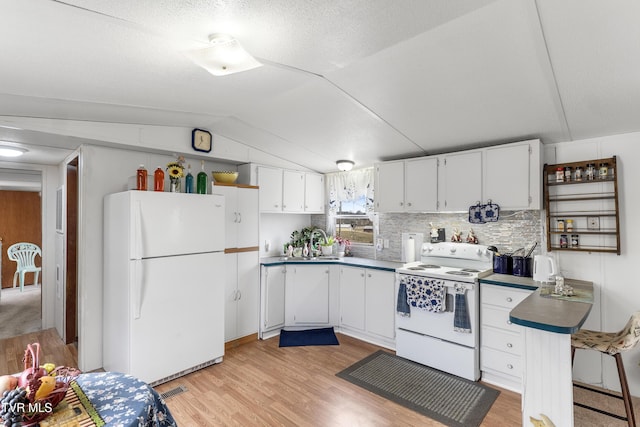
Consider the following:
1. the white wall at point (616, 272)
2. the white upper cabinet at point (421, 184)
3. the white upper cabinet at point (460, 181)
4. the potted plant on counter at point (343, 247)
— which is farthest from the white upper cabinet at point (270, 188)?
the white wall at point (616, 272)

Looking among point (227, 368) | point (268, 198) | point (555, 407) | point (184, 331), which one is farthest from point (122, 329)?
point (555, 407)

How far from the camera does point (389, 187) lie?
384 centimetres

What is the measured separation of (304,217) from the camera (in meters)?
4.98

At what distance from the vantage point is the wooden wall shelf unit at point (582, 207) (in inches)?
105

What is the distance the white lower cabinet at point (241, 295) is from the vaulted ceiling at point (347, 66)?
5.44ft

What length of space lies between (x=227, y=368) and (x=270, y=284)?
1.09 meters

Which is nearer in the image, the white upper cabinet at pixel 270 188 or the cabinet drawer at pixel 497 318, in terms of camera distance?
the cabinet drawer at pixel 497 318

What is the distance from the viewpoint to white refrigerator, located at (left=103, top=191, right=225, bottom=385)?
2.69 meters

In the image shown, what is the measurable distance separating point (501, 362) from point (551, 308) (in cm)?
116

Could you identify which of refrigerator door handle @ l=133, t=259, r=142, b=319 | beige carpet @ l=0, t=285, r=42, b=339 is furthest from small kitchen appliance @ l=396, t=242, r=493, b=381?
beige carpet @ l=0, t=285, r=42, b=339

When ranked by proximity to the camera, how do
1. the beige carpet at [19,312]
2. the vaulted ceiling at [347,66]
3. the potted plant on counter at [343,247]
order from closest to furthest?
the vaulted ceiling at [347,66]
the beige carpet at [19,312]
the potted plant on counter at [343,247]

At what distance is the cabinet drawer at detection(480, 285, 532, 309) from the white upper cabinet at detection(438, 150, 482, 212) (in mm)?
838

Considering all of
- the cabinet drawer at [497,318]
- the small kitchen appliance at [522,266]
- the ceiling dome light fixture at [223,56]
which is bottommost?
the cabinet drawer at [497,318]

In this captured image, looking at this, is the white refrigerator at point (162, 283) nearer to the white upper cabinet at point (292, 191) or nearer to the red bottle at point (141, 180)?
the red bottle at point (141, 180)
